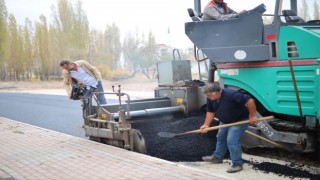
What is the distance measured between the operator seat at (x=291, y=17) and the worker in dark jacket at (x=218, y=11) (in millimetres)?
642

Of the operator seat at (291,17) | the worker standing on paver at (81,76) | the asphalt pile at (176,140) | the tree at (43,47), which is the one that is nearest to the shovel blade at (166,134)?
the asphalt pile at (176,140)

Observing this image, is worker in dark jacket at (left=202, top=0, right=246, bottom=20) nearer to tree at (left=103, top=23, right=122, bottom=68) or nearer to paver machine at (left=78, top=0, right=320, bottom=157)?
paver machine at (left=78, top=0, right=320, bottom=157)

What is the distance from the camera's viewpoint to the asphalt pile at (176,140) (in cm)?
595

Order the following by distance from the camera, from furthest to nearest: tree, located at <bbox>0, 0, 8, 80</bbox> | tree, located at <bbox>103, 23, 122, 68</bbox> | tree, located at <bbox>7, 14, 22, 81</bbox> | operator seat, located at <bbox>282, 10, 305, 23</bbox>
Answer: tree, located at <bbox>103, 23, 122, 68</bbox> → tree, located at <bbox>7, 14, 22, 81</bbox> → tree, located at <bbox>0, 0, 8, 80</bbox> → operator seat, located at <bbox>282, 10, 305, 23</bbox>

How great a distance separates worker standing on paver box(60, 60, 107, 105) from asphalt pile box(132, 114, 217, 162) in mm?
1205

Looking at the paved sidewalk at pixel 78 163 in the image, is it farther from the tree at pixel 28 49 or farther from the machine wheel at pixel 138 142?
the tree at pixel 28 49

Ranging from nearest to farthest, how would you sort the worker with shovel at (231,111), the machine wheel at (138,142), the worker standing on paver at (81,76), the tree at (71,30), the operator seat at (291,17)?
the worker with shovel at (231,111) → the operator seat at (291,17) → the machine wheel at (138,142) → the worker standing on paver at (81,76) → the tree at (71,30)

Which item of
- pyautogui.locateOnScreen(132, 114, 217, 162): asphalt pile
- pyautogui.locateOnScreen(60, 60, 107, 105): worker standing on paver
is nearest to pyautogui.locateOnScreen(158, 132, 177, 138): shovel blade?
pyautogui.locateOnScreen(132, 114, 217, 162): asphalt pile

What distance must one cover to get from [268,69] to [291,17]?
832 millimetres

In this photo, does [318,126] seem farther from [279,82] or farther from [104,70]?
[104,70]

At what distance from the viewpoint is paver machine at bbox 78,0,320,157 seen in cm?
468

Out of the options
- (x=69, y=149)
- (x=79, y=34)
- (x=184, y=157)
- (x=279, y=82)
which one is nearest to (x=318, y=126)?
(x=279, y=82)

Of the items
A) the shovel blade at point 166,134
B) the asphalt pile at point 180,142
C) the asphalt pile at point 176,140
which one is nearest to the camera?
the asphalt pile at point 180,142

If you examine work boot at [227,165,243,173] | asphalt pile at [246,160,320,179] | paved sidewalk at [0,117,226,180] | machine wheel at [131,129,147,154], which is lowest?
asphalt pile at [246,160,320,179]
